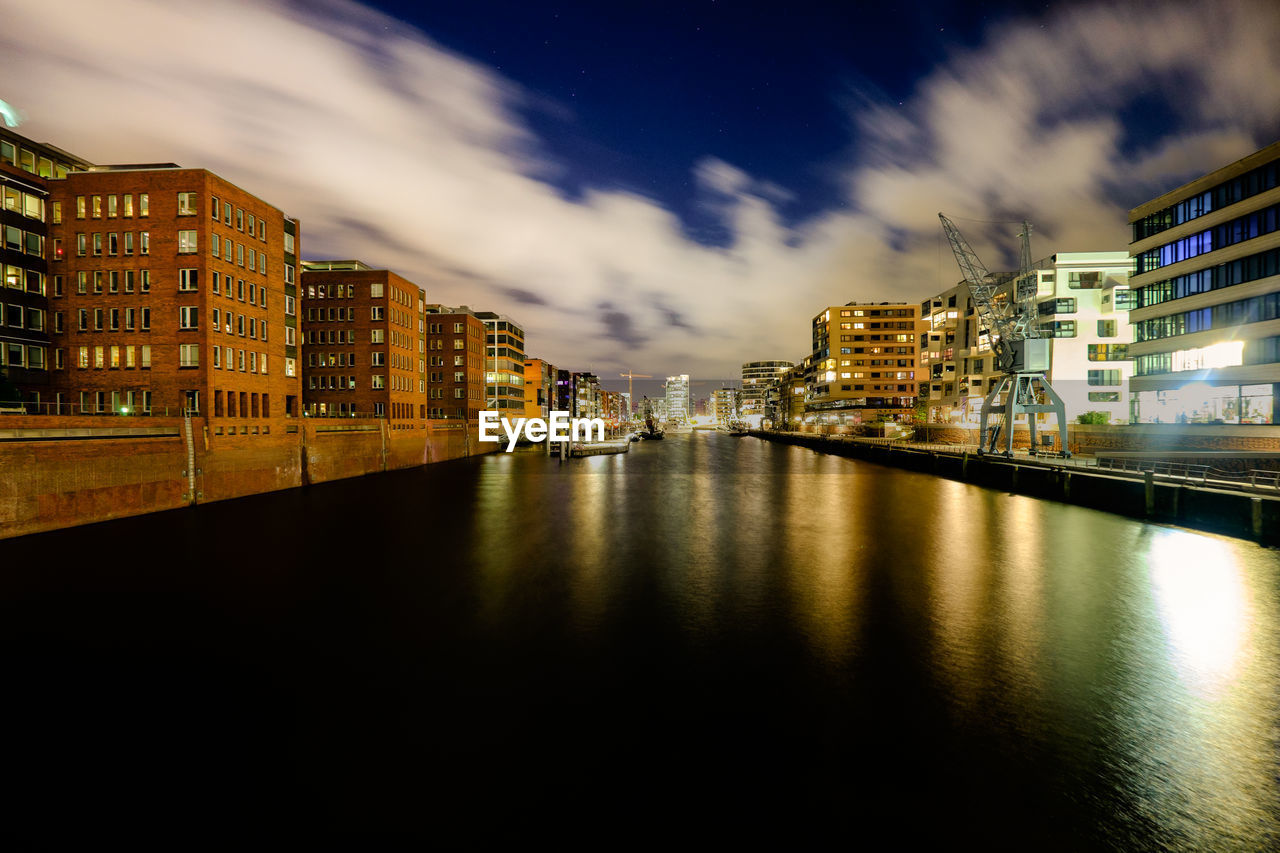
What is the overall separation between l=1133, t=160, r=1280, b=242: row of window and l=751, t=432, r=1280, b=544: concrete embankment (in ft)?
111

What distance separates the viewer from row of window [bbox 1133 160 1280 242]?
1954 inches

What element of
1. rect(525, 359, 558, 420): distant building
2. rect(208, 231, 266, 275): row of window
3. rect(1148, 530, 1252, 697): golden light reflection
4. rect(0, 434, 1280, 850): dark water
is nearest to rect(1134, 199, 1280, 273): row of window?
rect(1148, 530, 1252, 697): golden light reflection

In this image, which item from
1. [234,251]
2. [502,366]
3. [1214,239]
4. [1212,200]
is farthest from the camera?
[502,366]

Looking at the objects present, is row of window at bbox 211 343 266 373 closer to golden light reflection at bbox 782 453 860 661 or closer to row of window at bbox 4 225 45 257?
row of window at bbox 4 225 45 257

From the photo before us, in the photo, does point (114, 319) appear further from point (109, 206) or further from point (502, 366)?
point (502, 366)

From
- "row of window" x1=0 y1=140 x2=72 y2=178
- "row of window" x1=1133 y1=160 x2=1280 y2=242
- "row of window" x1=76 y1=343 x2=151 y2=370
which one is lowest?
"row of window" x1=76 y1=343 x2=151 y2=370

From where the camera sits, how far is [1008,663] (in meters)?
12.7

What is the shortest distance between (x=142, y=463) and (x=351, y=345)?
4546 centimetres

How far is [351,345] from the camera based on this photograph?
75.8m

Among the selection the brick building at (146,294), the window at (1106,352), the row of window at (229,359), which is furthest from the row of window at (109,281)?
the window at (1106,352)

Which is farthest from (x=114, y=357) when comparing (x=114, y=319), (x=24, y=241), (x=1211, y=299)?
(x=1211, y=299)

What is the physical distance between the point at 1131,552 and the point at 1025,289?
57774 mm

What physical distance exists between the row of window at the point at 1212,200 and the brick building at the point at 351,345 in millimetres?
96751

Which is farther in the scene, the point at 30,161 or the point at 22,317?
the point at 30,161
